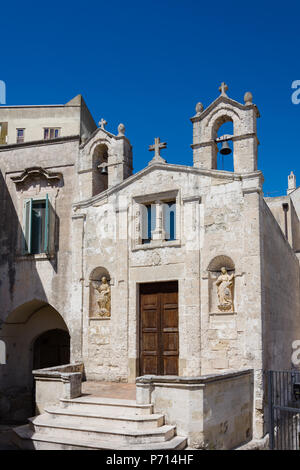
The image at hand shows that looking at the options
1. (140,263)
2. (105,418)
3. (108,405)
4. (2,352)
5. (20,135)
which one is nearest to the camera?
(105,418)

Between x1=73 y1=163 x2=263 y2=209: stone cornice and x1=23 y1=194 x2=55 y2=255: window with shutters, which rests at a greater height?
x1=73 y1=163 x2=263 y2=209: stone cornice

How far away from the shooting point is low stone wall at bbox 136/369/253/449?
9.20 meters

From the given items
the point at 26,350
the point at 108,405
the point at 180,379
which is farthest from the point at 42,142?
the point at 180,379

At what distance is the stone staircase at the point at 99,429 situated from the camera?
8922mm

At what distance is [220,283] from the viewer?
12359 mm

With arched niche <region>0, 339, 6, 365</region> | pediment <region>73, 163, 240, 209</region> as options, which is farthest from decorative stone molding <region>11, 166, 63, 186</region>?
arched niche <region>0, 339, 6, 365</region>

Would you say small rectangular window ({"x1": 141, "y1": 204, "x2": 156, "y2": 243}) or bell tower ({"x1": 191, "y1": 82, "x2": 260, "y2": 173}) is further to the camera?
small rectangular window ({"x1": 141, "y1": 204, "x2": 156, "y2": 243})

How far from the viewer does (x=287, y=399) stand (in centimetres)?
1346

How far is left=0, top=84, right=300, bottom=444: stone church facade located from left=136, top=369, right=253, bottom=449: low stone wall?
1.03m

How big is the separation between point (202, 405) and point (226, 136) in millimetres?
7286

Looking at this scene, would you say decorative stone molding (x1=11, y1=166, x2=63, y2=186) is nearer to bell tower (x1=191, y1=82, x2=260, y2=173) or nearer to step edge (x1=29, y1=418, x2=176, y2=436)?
bell tower (x1=191, y1=82, x2=260, y2=173)

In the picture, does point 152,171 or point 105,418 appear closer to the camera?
point 105,418

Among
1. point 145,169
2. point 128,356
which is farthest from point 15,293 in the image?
point 145,169

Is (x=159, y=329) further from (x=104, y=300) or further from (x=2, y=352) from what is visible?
(x=2, y=352)
